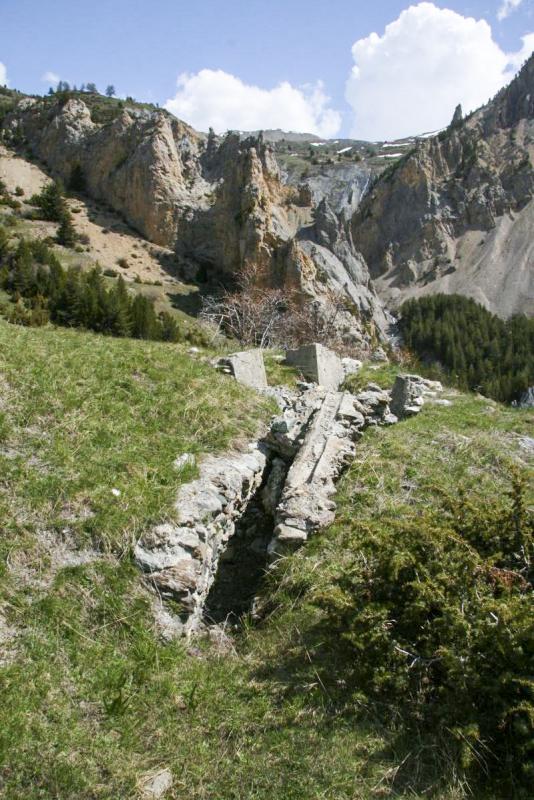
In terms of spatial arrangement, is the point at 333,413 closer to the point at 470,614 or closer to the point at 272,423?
the point at 272,423

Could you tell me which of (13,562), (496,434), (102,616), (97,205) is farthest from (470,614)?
(97,205)

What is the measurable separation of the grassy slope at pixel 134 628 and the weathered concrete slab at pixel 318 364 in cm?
522

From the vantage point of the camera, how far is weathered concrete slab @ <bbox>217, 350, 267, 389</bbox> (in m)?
11.3

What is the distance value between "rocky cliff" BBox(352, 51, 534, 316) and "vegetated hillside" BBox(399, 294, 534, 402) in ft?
24.0

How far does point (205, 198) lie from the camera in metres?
75.1

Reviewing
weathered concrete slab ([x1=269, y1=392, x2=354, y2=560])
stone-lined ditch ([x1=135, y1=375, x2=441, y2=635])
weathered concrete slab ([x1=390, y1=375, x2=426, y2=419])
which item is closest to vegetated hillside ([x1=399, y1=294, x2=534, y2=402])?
weathered concrete slab ([x1=390, y1=375, x2=426, y2=419])

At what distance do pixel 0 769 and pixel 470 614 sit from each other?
364 centimetres

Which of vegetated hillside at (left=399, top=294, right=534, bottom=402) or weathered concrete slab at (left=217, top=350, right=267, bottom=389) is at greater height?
weathered concrete slab at (left=217, top=350, right=267, bottom=389)

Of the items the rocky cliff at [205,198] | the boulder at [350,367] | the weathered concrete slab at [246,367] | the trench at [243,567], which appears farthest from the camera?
the rocky cliff at [205,198]

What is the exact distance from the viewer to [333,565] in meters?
5.96

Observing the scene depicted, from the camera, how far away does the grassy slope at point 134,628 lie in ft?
12.1

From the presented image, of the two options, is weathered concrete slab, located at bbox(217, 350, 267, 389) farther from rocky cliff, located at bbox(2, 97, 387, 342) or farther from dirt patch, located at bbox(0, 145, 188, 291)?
dirt patch, located at bbox(0, 145, 188, 291)

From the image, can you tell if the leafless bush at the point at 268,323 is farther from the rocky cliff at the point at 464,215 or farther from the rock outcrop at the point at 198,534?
the rocky cliff at the point at 464,215

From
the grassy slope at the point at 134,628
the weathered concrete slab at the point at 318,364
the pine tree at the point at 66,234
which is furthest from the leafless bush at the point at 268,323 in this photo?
the pine tree at the point at 66,234
